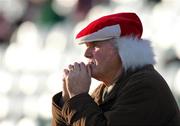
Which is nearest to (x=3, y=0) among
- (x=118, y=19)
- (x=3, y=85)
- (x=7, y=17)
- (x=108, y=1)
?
(x=7, y=17)

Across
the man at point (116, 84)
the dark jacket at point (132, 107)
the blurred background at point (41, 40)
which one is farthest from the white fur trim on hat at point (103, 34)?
the blurred background at point (41, 40)

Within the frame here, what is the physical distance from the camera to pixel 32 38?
5.66 metres

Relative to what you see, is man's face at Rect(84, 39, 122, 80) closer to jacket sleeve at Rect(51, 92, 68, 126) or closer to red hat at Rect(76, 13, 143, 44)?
red hat at Rect(76, 13, 143, 44)

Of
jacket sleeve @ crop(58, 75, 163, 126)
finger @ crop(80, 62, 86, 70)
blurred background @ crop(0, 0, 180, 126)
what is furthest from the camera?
blurred background @ crop(0, 0, 180, 126)

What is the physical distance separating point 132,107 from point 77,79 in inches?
7.7

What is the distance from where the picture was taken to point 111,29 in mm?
2246

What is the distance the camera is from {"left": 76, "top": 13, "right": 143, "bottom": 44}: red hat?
224 centimetres

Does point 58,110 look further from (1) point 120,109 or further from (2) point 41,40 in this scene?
(2) point 41,40

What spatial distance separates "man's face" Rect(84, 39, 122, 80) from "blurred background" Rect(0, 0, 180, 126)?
2.32 metres

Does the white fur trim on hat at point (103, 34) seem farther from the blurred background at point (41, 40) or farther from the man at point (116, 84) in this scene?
the blurred background at point (41, 40)

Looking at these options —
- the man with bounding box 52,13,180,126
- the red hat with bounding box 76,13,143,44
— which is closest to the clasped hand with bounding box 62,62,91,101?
the man with bounding box 52,13,180,126

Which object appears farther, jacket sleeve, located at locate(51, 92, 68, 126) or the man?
jacket sleeve, located at locate(51, 92, 68, 126)

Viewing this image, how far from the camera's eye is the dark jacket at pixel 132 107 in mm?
2080

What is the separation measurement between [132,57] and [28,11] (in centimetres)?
367
